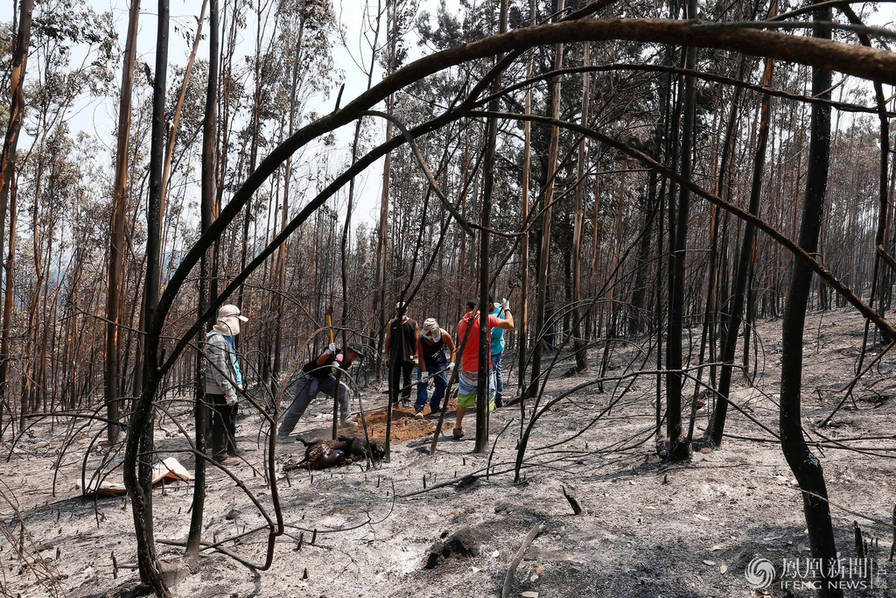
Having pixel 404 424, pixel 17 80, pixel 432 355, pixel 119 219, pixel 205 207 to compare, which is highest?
pixel 17 80

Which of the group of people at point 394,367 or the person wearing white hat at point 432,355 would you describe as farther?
the person wearing white hat at point 432,355

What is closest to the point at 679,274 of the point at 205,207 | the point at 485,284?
the point at 485,284

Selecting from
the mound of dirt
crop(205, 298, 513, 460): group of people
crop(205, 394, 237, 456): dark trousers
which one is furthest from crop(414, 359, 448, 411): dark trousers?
crop(205, 394, 237, 456): dark trousers

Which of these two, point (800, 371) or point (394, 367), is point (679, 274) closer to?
point (800, 371)

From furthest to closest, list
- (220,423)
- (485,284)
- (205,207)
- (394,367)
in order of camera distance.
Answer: (394,367), (220,423), (485,284), (205,207)

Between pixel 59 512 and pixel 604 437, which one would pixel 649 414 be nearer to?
pixel 604 437

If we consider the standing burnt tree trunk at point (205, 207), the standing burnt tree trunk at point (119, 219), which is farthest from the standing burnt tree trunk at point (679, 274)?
the standing burnt tree trunk at point (119, 219)

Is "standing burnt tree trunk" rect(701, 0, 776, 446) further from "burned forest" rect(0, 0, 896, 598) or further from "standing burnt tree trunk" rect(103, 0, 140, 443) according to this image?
"standing burnt tree trunk" rect(103, 0, 140, 443)

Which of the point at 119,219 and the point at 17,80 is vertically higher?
the point at 17,80

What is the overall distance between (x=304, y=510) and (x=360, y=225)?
23.8 meters

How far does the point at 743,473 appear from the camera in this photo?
3562 millimetres

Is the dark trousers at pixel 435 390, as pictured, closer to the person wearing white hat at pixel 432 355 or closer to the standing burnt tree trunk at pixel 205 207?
the person wearing white hat at pixel 432 355

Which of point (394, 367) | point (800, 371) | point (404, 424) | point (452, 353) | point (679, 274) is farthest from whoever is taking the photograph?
point (452, 353)

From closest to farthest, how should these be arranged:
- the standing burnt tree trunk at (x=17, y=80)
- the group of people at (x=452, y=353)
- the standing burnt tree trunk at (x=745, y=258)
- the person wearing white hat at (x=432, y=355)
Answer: the standing burnt tree trunk at (x=745, y=258)
the standing burnt tree trunk at (x=17, y=80)
the group of people at (x=452, y=353)
the person wearing white hat at (x=432, y=355)
